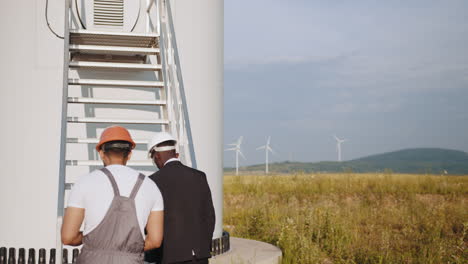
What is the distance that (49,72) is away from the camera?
28.4 feet

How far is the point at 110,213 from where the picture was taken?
4.19 meters

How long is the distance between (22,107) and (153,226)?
194 inches

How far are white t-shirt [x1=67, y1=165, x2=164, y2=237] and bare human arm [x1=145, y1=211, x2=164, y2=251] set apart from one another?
0.28ft

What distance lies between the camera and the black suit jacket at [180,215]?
5.11m

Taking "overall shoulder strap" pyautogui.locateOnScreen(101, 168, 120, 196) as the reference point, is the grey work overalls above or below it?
below

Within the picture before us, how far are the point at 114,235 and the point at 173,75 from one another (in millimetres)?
4334

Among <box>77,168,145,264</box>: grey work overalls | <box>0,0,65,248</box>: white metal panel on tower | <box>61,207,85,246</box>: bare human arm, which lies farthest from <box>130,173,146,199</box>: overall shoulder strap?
<box>0,0,65,248</box>: white metal panel on tower

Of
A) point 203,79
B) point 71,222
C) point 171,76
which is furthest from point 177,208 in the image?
point 203,79

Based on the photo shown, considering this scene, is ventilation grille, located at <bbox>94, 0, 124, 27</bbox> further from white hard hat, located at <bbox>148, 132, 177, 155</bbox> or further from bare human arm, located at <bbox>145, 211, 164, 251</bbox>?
bare human arm, located at <bbox>145, 211, 164, 251</bbox>

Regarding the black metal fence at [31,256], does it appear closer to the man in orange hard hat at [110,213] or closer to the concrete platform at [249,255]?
the concrete platform at [249,255]

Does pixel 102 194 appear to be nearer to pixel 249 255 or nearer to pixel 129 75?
pixel 129 75

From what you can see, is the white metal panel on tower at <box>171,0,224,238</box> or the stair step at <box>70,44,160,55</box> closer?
the stair step at <box>70,44,160,55</box>

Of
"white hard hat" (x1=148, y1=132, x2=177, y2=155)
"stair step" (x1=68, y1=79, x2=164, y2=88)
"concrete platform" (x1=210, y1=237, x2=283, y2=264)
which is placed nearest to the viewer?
"white hard hat" (x1=148, y1=132, x2=177, y2=155)

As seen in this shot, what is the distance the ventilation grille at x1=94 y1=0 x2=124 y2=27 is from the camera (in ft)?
29.6
